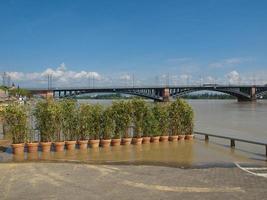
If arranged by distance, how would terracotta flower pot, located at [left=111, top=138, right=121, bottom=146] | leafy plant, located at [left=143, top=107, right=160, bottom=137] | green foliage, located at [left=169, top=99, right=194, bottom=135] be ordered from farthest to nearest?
green foliage, located at [left=169, top=99, right=194, bottom=135] < leafy plant, located at [left=143, top=107, right=160, bottom=137] < terracotta flower pot, located at [left=111, top=138, right=121, bottom=146]

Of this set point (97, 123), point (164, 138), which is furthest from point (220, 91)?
point (97, 123)

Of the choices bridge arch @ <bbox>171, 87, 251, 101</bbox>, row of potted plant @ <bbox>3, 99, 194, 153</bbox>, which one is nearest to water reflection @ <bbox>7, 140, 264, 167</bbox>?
row of potted plant @ <bbox>3, 99, 194, 153</bbox>

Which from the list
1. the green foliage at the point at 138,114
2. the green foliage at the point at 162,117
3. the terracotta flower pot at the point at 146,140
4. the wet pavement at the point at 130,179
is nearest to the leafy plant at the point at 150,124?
the green foliage at the point at 138,114

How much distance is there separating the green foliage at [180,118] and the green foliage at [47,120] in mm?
6627

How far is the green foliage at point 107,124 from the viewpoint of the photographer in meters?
17.6

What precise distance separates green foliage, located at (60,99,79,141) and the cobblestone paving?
5421mm

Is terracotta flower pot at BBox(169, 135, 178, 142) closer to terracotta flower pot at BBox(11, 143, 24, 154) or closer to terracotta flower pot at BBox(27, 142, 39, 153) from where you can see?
terracotta flower pot at BBox(27, 142, 39, 153)

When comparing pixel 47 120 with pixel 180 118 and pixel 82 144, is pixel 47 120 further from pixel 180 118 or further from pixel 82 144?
pixel 180 118

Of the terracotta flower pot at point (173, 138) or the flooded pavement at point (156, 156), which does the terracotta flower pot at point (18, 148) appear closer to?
the flooded pavement at point (156, 156)

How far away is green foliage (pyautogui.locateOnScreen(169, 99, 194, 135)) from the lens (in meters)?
20.1

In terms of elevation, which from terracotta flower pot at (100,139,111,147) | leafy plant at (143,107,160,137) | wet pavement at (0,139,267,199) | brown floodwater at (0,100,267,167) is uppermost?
leafy plant at (143,107,160,137)

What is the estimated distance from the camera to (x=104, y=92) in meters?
90.4

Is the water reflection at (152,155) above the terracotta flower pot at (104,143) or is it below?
below

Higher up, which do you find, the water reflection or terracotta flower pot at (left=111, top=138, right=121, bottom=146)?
terracotta flower pot at (left=111, top=138, right=121, bottom=146)
